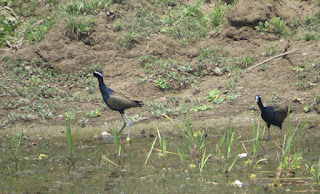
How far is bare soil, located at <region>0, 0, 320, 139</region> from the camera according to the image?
9812mm

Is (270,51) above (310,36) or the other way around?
the other way around

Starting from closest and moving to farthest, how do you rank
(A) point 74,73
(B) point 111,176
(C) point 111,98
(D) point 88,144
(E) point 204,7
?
(B) point 111,176 < (D) point 88,144 < (C) point 111,98 < (A) point 74,73 < (E) point 204,7

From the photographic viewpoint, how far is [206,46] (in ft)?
39.4

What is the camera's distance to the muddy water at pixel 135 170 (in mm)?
6012

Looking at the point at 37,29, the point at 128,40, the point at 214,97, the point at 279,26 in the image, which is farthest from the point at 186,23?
the point at 37,29

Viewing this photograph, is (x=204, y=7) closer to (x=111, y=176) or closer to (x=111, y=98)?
(x=111, y=98)

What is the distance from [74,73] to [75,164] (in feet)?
15.2

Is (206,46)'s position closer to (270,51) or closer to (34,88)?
(270,51)

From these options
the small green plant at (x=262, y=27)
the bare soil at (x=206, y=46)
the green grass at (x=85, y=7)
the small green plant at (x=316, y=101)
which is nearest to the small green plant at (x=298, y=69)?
the bare soil at (x=206, y=46)

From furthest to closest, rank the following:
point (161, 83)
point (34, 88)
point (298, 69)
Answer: point (298, 69), point (161, 83), point (34, 88)

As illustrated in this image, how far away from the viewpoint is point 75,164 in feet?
23.0

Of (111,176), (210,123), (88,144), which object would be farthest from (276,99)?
(111,176)

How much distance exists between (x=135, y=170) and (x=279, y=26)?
6.64m

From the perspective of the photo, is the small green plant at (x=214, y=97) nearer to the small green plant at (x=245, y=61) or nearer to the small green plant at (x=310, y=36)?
the small green plant at (x=245, y=61)
